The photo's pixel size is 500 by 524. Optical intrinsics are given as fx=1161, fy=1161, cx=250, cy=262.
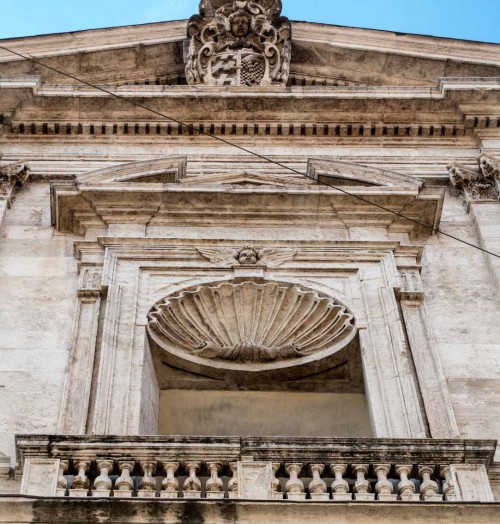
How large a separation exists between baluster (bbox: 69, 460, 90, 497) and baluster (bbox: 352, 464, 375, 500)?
2.10 meters

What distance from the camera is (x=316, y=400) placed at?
12320 millimetres

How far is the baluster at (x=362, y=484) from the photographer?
29.4 feet

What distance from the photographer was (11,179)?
14789mm

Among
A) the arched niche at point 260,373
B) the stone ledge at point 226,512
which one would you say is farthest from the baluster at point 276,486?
the arched niche at point 260,373

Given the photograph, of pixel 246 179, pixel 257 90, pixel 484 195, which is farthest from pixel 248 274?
pixel 257 90

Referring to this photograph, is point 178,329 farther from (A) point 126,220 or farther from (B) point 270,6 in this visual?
(B) point 270,6

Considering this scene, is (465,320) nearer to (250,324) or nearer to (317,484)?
(250,324)

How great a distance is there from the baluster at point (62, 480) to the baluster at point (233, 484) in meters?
1.27

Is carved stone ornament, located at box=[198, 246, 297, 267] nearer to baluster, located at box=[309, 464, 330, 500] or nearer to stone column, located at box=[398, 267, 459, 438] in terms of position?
stone column, located at box=[398, 267, 459, 438]

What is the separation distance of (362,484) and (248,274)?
4108 millimetres

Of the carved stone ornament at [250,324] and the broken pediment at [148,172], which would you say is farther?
the broken pediment at [148,172]

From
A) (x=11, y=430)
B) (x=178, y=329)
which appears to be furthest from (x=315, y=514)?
(x=178, y=329)

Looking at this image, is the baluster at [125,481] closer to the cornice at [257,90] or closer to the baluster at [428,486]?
the baluster at [428,486]

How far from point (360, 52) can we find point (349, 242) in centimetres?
558
